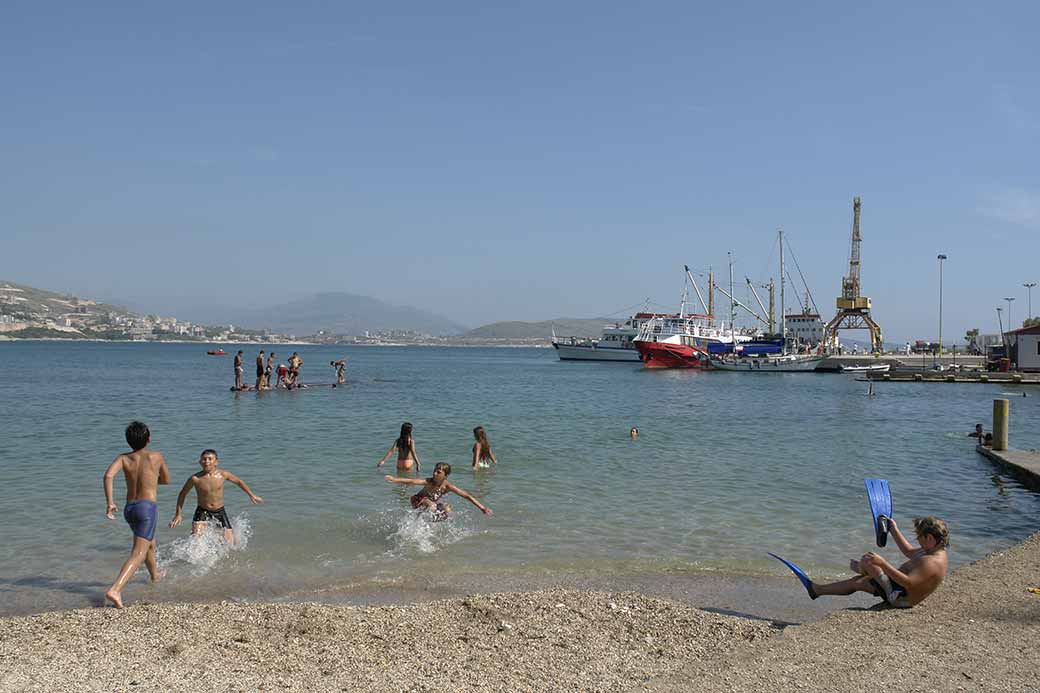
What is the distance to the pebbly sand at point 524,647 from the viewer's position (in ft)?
16.8

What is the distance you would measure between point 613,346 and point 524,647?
93.1 m

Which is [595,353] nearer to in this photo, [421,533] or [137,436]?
[421,533]

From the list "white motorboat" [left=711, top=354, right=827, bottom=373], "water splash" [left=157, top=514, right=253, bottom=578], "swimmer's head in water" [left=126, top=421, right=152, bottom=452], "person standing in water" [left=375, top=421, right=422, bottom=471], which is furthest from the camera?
"white motorboat" [left=711, top=354, right=827, bottom=373]

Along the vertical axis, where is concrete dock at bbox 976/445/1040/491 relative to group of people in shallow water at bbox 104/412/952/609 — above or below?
below

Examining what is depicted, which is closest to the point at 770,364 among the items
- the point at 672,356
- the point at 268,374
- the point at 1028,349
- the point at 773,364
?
the point at 773,364

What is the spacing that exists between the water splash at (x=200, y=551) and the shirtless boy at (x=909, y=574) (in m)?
6.27

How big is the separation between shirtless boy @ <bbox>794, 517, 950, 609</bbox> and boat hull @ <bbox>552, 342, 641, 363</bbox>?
8261 centimetres

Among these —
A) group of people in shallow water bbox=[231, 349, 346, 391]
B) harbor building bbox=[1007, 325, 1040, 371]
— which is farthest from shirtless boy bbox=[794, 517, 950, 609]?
harbor building bbox=[1007, 325, 1040, 371]

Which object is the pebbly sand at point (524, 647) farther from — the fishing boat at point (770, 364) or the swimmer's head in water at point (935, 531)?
the fishing boat at point (770, 364)

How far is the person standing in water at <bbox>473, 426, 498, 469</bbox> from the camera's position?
579 inches

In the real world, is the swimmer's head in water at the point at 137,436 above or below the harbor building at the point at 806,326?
below

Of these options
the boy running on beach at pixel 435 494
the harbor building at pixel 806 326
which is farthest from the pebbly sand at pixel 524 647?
the harbor building at pixel 806 326

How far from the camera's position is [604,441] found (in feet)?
67.2

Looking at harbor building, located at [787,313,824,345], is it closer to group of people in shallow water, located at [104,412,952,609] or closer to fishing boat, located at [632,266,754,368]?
fishing boat, located at [632,266,754,368]
